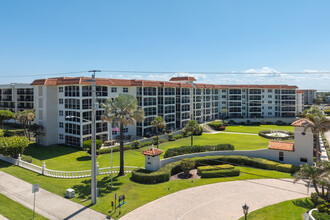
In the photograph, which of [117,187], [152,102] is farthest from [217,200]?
[152,102]

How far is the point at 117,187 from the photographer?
2723 cm

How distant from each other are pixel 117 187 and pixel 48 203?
7.30 meters

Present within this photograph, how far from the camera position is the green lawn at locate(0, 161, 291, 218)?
76.7ft

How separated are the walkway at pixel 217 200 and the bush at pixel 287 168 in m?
3.83

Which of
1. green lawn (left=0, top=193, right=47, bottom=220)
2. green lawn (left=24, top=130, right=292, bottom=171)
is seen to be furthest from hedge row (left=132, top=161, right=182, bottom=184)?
green lawn (left=0, top=193, right=47, bottom=220)

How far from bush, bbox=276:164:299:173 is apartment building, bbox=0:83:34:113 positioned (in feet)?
230

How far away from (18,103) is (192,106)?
57471mm

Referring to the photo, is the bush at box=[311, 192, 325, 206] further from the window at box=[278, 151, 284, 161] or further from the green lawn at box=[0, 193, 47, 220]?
the green lawn at box=[0, 193, 47, 220]

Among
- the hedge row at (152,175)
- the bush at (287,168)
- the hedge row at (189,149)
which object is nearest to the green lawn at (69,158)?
the hedge row at (189,149)

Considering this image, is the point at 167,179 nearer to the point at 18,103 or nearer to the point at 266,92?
the point at 18,103

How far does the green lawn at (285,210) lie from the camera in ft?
67.2

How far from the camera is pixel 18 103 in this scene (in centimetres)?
7588

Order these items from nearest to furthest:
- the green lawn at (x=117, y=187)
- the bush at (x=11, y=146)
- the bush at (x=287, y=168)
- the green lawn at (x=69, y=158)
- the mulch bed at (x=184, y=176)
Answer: the green lawn at (x=117, y=187) → the mulch bed at (x=184, y=176) → the bush at (x=287, y=168) → the bush at (x=11, y=146) → the green lawn at (x=69, y=158)

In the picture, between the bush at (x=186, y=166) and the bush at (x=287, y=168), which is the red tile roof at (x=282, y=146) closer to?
the bush at (x=287, y=168)
